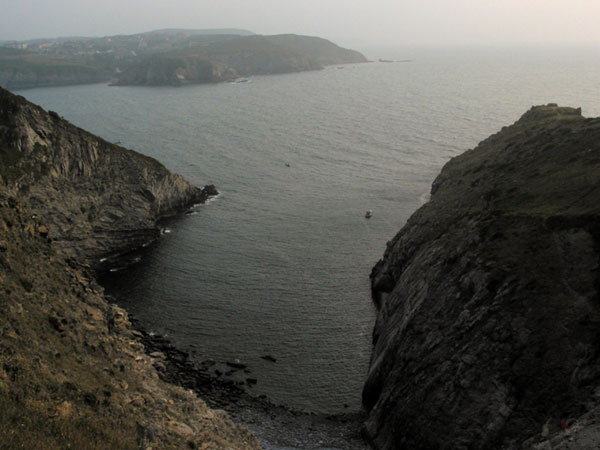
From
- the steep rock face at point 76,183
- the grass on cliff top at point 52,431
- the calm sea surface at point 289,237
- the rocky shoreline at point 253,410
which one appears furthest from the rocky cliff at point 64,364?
the calm sea surface at point 289,237

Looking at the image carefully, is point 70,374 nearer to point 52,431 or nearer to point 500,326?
point 52,431

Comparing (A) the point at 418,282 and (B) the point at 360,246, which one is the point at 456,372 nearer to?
(A) the point at 418,282

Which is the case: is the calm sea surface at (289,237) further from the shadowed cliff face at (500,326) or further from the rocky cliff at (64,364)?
the rocky cliff at (64,364)

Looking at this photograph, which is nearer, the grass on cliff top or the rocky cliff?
the grass on cliff top

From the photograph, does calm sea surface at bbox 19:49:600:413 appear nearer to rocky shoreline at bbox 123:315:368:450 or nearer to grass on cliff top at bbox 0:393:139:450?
rocky shoreline at bbox 123:315:368:450

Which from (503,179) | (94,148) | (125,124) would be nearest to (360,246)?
(503,179)

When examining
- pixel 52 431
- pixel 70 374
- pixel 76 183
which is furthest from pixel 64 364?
pixel 76 183

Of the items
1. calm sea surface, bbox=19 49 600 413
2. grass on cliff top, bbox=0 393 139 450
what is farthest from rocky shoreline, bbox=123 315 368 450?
grass on cliff top, bbox=0 393 139 450
